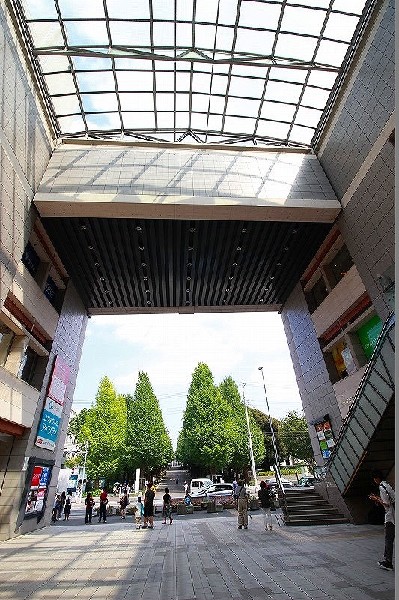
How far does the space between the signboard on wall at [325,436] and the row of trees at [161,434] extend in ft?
83.0

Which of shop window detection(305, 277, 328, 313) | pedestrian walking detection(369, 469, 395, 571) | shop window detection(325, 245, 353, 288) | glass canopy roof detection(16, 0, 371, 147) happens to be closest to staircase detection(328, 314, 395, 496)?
pedestrian walking detection(369, 469, 395, 571)

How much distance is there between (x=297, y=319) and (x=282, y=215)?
872 cm

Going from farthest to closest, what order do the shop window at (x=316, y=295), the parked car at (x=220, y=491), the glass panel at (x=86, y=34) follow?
the parked car at (x=220, y=491)
the shop window at (x=316, y=295)
the glass panel at (x=86, y=34)

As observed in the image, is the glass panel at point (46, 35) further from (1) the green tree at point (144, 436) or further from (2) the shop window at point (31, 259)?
(1) the green tree at point (144, 436)

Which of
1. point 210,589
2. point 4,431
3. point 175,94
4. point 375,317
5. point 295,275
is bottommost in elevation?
point 210,589

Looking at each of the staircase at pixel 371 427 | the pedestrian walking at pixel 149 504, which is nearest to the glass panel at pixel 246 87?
the staircase at pixel 371 427

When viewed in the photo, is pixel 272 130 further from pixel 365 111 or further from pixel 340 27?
pixel 365 111

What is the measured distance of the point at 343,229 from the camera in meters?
16.8

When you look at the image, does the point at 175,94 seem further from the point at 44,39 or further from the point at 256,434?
the point at 256,434

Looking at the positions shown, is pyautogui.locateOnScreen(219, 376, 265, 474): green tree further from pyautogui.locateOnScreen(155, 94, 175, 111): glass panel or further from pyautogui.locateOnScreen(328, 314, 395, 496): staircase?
pyautogui.locateOnScreen(155, 94, 175, 111): glass panel

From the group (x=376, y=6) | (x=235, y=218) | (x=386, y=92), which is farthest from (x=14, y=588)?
(x=376, y=6)

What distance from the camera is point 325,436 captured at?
1947 centimetres

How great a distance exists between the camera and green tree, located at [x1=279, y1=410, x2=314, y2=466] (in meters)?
49.4

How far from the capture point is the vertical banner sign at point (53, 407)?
17531 millimetres
